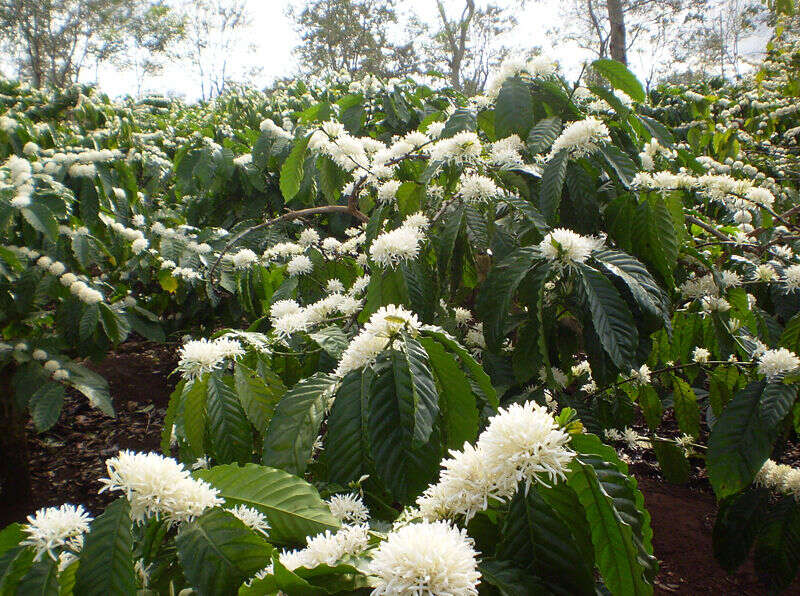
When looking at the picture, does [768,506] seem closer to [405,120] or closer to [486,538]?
[486,538]

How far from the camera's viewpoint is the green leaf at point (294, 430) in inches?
39.7

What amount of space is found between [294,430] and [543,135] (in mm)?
1338

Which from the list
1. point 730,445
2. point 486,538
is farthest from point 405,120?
point 486,538

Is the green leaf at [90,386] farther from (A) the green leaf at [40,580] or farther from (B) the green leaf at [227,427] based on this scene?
(A) the green leaf at [40,580]

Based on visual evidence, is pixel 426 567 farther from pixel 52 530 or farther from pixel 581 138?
pixel 581 138

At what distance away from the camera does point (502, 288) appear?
141 centimetres

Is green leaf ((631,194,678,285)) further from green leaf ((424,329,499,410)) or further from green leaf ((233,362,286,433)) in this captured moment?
green leaf ((233,362,286,433))

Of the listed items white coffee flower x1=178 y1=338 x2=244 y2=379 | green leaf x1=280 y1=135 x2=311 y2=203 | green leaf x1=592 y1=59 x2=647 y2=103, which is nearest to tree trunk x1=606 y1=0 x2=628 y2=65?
green leaf x1=592 y1=59 x2=647 y2=103

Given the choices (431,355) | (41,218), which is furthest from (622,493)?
(41,218)

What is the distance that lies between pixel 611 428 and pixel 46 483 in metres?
3.72

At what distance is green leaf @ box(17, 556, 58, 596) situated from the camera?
0.61 metres

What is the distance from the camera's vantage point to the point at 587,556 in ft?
2.15

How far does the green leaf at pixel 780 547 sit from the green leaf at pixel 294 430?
4.83ft

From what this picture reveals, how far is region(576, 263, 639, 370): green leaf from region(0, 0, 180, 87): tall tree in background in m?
26.4
